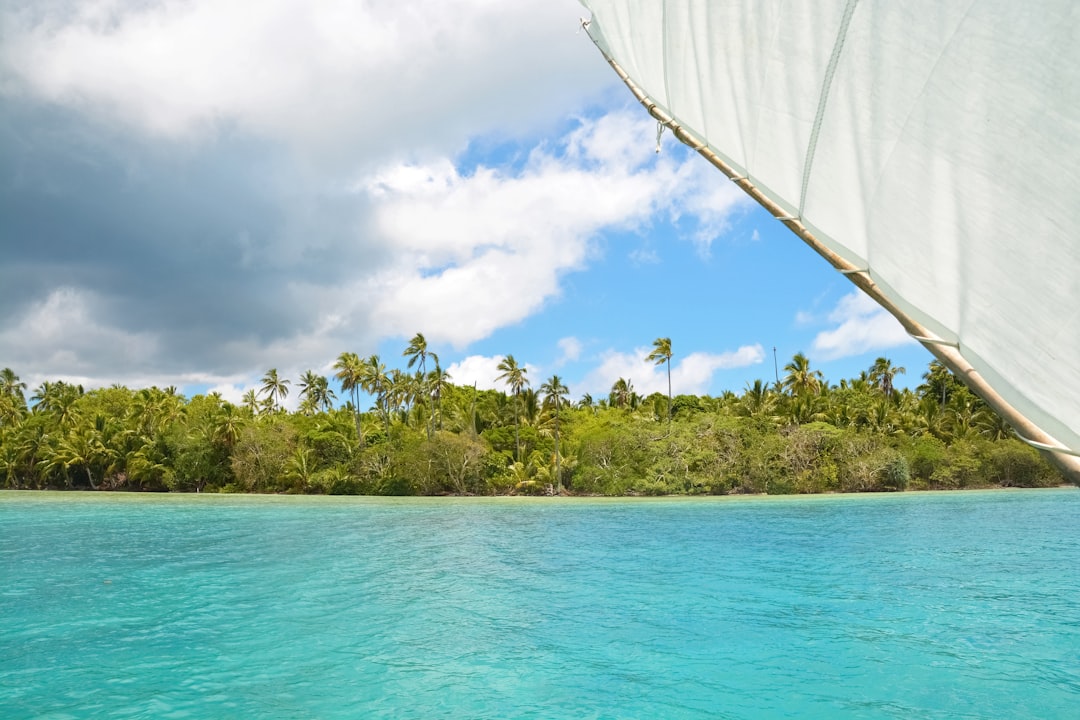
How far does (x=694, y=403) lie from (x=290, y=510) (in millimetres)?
40157

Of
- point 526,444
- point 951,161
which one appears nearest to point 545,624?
point 951,161

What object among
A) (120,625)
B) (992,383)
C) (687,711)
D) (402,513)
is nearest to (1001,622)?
(687,711)

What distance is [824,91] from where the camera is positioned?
2248mm

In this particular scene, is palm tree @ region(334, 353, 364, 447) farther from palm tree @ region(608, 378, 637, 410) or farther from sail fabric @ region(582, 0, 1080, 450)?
sail fabric @ region(582, 0, 1080, 450)

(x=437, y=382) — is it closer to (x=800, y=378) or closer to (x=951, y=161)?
(x=800, y=378)

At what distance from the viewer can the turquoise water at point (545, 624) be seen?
9.34 m

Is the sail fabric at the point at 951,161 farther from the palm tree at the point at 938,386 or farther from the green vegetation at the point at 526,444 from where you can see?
the palm tree at the point at 938,386

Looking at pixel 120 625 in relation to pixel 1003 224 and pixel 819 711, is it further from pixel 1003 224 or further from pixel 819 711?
pixel 1003 224

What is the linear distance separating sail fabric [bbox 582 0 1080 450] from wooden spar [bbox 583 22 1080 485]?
38mm

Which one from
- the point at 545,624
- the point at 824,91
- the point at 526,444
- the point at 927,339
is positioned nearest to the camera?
the point at 927,339

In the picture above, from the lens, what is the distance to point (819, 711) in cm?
898

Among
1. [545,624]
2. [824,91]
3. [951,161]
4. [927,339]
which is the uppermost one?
[824,91]

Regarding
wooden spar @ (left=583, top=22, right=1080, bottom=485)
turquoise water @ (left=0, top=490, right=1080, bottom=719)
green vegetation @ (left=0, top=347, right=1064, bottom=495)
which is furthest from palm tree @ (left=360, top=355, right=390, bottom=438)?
wooden spar @ (left=583, top=22, right=1080, bottom=485)

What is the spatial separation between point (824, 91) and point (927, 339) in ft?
3.21
